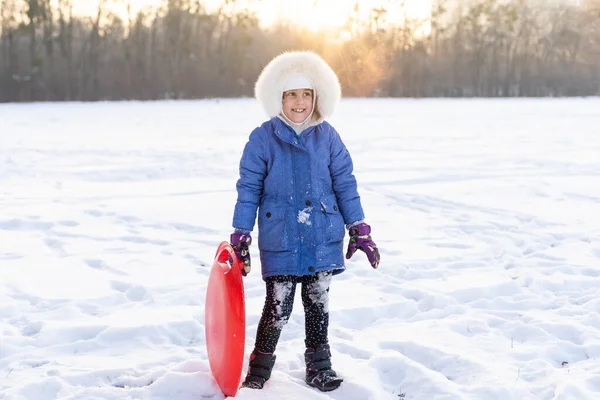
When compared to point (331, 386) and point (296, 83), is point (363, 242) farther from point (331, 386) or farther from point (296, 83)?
point (296, 83)

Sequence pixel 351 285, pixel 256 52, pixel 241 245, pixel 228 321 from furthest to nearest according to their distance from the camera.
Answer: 1. pixel 256 52
2. pixel 351 285
3. pixel 241 245
4. pixel 228 321

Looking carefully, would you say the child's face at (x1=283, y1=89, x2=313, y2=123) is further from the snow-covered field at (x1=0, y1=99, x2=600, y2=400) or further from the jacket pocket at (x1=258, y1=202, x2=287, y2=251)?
the snow-covered field at (x1=0, y1=99, x2=600, y2=400)

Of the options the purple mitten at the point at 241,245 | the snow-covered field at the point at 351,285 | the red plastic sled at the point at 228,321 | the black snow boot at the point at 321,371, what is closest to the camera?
the red plastic sled at the point at 228,321

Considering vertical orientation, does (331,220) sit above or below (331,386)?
above

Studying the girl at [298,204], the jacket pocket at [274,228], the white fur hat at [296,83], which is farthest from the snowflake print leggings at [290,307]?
the white fur hat at [296,83]

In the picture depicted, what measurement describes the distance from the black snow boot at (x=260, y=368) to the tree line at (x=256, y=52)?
3703 cm

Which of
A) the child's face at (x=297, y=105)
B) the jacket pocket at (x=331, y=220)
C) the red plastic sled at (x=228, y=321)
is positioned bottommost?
the red plastic sled at (x=228, y=321)

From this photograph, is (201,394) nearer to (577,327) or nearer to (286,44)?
(577,327)

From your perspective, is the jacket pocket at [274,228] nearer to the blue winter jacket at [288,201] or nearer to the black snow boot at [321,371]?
the blue winter jacket at [288,201]

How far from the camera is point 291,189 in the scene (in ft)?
9.14

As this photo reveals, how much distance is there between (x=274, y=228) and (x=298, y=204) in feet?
0.48

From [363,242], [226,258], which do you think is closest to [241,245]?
[226,258]

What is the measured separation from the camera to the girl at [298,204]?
2779 millimetres

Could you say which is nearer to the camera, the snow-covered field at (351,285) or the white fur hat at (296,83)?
the white fur hat at (296,83)
